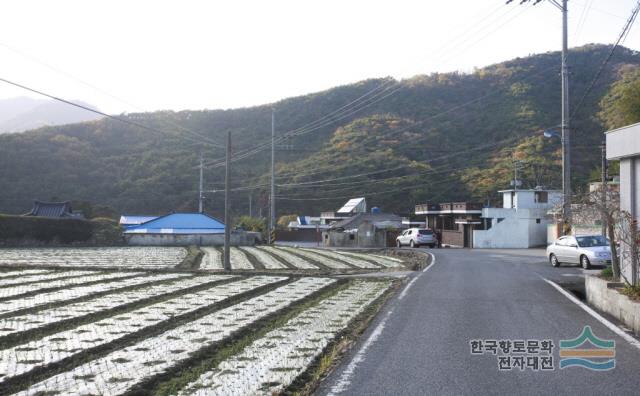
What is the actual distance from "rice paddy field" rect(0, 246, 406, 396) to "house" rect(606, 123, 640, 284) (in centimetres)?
537

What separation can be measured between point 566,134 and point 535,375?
25062 millimetres

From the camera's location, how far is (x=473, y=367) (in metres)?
7.79

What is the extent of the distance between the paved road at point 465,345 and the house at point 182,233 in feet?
109

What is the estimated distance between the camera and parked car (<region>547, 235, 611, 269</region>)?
944 inches

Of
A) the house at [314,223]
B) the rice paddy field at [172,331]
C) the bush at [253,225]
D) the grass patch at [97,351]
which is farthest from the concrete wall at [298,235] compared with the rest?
the grass patch at [97,351]

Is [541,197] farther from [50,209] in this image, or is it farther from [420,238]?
[50,209]

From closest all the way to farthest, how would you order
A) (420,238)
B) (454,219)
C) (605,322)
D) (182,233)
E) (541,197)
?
(605,322) → (420,238) → (182,233) → (541,197) → (454,219)

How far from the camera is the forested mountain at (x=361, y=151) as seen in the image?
68438 millimetres

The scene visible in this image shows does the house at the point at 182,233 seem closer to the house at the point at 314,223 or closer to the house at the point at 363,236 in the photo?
the house at the point at 363,236

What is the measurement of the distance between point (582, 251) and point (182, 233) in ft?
105

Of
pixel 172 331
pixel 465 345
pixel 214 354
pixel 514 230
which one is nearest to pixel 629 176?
pixel 465 345

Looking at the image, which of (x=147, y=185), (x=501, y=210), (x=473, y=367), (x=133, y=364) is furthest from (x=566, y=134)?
(x=147, y=185)

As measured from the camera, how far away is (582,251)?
24.7 metres

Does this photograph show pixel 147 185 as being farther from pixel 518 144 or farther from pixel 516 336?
pixel 516 336
